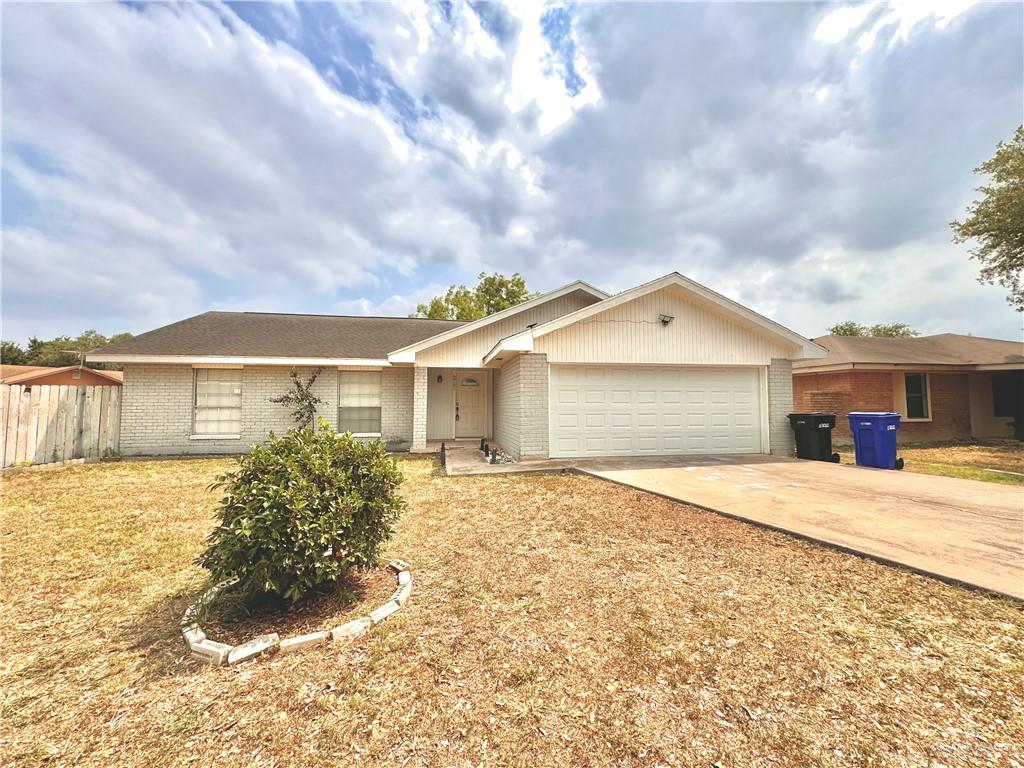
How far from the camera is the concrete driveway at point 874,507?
12.4 ft

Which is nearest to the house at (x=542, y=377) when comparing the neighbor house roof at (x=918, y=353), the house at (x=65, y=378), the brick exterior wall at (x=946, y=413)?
the neighbor house roof at (x=918, y=353)

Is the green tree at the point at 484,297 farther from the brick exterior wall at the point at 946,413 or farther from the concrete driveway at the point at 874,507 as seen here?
the concrete driveway at the point at 874,507

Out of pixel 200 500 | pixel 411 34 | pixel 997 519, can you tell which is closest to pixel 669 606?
pixel 997 519

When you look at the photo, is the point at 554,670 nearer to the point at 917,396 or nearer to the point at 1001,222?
the point at 917,396

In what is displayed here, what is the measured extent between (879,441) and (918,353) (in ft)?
33.7

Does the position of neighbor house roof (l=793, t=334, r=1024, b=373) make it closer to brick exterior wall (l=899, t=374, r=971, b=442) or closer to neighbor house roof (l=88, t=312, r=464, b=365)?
brick exterior wall (l=899, t=374, r=971, b=442)

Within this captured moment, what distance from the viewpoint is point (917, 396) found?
14828 mm

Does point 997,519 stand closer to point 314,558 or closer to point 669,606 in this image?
point 669,606

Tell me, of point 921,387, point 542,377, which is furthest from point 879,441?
point 921,387

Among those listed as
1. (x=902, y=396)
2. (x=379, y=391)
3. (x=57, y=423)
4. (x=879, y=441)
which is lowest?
(x=879, y=441)

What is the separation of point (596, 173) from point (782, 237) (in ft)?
33.3

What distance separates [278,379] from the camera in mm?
12102

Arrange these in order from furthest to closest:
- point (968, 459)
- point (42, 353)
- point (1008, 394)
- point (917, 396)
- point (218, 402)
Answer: point (42, 353) → point (1008, 394) → point (917, 396) → point (218, 402) → point (968, 459)

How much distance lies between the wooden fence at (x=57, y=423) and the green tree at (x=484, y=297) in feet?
85.4
